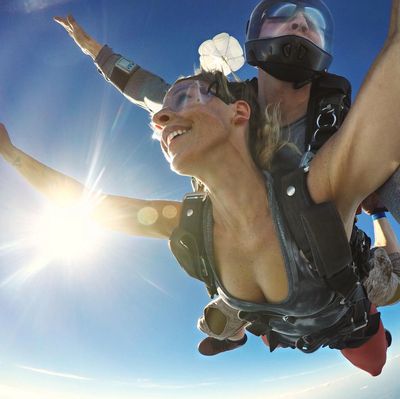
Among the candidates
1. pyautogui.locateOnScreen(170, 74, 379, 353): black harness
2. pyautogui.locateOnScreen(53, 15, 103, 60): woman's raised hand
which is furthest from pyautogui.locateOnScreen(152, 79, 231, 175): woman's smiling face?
pyautogui.locateOnScreen(53, 15, 103, 60): woman's raised hand

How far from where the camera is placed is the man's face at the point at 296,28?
2.44 meters

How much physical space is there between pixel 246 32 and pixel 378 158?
177 cm

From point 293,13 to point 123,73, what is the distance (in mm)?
2073

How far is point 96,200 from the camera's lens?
318 cm

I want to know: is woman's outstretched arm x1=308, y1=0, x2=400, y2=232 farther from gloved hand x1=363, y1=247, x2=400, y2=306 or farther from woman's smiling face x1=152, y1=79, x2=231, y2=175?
gloved hand x1=363, y1=247, x2=400, y2=306

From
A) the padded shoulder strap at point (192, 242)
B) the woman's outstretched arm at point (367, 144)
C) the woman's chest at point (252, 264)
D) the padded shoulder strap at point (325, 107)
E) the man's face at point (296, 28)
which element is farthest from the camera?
the man's face at point (296, 28)

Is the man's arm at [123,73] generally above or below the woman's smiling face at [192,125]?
above

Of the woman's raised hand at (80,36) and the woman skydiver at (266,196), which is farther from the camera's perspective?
the woman's raised hand at (80,36)

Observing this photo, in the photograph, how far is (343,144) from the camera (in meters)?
1.61

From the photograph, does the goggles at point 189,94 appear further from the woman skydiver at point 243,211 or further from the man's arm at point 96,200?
the man's arm at point 96,200

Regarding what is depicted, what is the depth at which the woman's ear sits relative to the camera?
2.49 metres

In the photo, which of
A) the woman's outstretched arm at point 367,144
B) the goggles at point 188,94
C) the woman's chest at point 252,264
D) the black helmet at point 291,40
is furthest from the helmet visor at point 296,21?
the woman's chest at point 252,264

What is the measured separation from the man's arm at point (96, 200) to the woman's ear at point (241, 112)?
90 cm

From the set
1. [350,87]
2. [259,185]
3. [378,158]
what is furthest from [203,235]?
[350,87]
